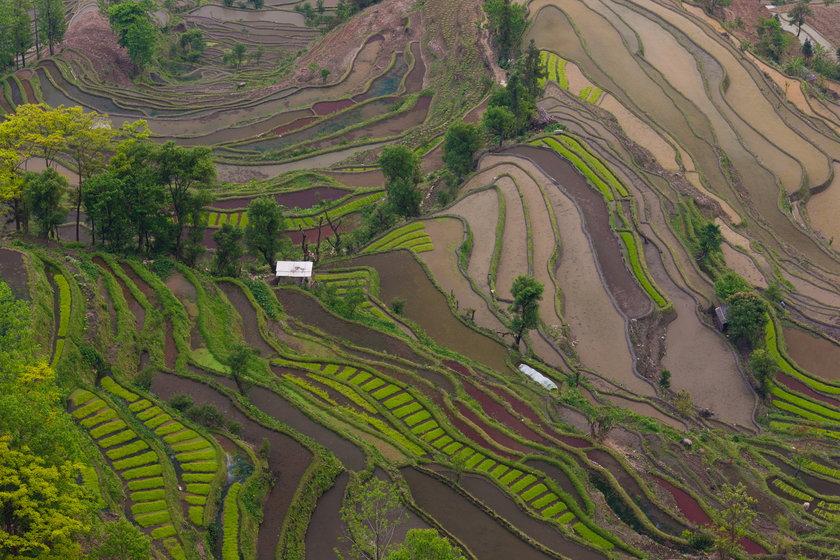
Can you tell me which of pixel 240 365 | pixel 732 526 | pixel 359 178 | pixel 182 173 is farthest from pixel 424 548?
pixel 359 178

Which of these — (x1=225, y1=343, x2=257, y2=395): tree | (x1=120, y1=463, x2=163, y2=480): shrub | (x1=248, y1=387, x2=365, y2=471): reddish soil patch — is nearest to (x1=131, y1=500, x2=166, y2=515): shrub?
(x1=120, y1=463, x2=163, y2=480): shrub

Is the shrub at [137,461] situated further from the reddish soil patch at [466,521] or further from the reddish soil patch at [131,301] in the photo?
the reddish soil patch at [131,301]

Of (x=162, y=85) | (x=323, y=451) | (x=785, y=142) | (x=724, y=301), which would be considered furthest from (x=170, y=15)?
(x=323, y=451)

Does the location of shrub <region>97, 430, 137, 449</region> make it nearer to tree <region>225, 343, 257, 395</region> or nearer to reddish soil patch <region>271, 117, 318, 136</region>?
tree <region>225, 343, 257, 395</region>

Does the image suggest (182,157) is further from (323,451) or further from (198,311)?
(323,451)

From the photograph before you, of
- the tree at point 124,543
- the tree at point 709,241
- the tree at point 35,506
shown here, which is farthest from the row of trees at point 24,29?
the tree at point 124,543

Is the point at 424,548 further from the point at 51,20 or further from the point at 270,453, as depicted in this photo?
the point at 51,20
